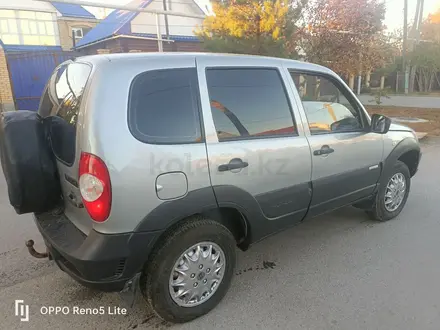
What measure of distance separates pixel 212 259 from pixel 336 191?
56.2 inches

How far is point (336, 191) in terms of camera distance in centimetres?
326

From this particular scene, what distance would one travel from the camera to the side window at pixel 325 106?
3052 millimetres

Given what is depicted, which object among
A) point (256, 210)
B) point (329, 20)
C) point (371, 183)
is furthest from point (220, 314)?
point (329, 20)

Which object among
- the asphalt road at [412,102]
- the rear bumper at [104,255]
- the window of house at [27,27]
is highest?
the window of house at [27,27]

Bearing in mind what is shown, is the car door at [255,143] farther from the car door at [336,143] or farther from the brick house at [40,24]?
the brick house at [40,24]

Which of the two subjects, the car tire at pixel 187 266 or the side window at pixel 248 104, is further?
the side window at pixel 248 104

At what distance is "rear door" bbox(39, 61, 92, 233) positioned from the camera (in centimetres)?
219

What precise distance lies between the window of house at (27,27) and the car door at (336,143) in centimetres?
2678

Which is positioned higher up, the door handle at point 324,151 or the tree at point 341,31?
the tree at point 341,31

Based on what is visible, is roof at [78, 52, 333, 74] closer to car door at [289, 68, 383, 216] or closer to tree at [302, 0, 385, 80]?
car door at [289, 68, 383, 216]

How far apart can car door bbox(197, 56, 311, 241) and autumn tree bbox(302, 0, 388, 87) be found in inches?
378

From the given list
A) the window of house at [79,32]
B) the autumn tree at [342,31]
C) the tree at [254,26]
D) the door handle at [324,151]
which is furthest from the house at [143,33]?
the door handle at [324,151]

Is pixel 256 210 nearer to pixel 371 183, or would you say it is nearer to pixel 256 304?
pixel 256 304

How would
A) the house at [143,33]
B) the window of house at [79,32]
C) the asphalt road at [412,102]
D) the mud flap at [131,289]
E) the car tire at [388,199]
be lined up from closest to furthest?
1. the mud flap at [131,289]
2. the car tire at [388,199]
3. the house at [143,33]
4. the asphalt road at [412,102]
5. the window of house at [79,32]
